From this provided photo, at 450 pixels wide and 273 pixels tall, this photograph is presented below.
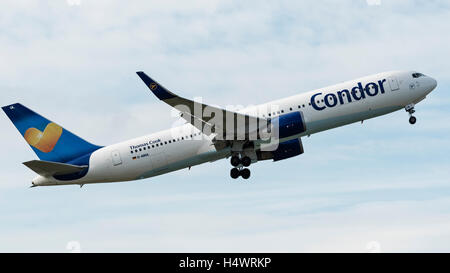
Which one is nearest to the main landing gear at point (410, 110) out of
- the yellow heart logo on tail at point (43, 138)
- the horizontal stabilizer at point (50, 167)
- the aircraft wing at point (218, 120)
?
the aircraft wing at point (218, 120)

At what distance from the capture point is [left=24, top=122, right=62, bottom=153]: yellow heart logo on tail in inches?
1788

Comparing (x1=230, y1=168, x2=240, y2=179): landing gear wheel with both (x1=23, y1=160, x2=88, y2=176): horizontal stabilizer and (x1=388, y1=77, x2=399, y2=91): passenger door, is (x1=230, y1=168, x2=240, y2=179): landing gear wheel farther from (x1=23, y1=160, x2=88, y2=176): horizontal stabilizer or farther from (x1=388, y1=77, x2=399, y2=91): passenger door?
(x1=388, y1=77, x2=399, y2=91): passenger door

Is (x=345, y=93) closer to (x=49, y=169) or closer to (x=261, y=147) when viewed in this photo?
(x=261, y=147)

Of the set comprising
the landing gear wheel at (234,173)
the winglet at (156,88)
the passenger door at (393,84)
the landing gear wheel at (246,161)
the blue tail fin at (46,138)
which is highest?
the passenger door at (393,84)

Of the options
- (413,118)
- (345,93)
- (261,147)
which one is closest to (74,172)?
(261,147)

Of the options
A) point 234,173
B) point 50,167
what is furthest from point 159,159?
point 50,167

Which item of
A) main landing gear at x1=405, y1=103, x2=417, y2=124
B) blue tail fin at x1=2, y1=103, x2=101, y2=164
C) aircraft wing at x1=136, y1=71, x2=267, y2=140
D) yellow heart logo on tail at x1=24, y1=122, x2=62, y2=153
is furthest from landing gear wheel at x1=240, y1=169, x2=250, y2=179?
yellow heart logo on tail at x1=24, y1=122, x2=62, y2=153

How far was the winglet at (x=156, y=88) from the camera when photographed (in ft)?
118

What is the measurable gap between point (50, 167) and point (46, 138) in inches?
122

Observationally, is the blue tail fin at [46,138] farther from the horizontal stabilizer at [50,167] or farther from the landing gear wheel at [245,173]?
the landing gear wheel at [245,173]

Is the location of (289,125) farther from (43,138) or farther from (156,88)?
(43,138)

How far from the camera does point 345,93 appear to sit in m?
41.5

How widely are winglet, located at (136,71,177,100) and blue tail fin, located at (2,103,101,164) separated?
10.1 meters

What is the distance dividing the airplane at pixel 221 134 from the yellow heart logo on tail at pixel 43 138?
0.07 m
